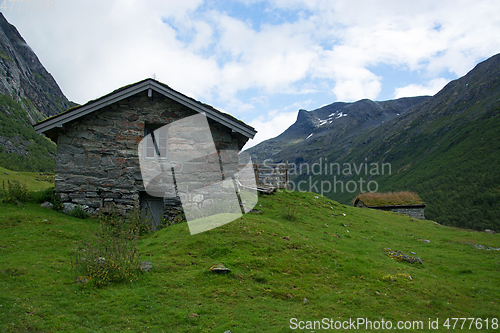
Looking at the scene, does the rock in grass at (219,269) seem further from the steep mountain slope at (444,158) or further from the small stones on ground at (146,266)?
the steep mountain slope at (444,158)

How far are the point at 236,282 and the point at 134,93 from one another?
10.6 meters

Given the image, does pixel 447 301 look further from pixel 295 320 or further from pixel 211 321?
pixel 211 321

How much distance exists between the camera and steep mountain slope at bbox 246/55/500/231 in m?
65.1

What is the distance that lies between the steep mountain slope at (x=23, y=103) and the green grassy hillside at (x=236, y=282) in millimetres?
40779

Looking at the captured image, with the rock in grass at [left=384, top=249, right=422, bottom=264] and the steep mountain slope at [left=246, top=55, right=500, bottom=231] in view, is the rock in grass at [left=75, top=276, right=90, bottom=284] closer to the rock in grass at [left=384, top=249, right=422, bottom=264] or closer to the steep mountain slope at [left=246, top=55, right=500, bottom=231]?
the rock in grass at [left=384, top=249, right=422, bottom=264]

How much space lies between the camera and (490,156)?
7962 centimetres

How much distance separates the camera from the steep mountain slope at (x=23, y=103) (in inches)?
2066

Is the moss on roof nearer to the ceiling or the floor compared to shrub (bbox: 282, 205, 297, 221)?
nearer to the floor

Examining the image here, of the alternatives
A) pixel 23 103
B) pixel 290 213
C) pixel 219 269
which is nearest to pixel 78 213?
pixel 219 269

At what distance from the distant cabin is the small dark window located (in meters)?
24.5

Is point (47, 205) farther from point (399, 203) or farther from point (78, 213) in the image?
point (399, 203)

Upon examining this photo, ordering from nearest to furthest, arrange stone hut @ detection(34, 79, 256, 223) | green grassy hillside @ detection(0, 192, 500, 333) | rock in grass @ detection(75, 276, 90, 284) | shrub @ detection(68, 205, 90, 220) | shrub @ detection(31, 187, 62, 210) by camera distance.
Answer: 1. green grassy hillside @ detection(0, 192, 500, 333)
2. rock in grass @ detection(75, 276, 90, 284)
3. shrub @ detection(68, 205, 90, 220)
4. shrub @ detection(31, 187, 62, 210)
5. stone hut @ detection(34, 79, 256, 223)

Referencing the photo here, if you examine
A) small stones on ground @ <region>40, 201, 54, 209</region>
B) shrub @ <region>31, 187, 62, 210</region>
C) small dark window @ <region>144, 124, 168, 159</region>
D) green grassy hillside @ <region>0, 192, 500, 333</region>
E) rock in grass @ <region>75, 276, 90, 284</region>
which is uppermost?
small dark window @ <region>144, 124, 168, 159</region>

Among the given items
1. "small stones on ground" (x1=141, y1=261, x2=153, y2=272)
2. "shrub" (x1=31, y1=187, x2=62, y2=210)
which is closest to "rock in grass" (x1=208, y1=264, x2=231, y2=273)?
"small stones on ground" (x1=141, y1=261, x2=153, y2=272)
